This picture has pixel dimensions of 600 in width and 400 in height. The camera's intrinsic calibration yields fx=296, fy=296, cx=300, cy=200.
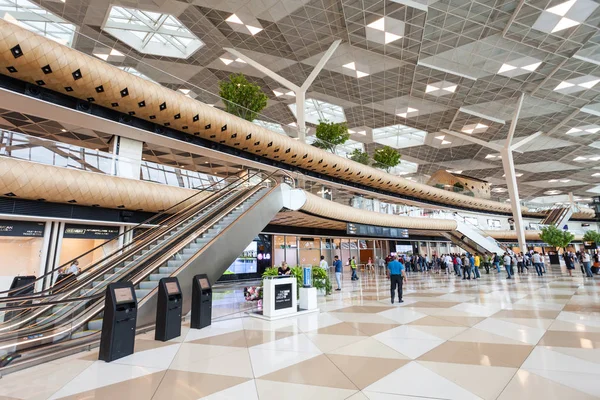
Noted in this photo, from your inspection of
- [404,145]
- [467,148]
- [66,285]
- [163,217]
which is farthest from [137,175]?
[467,148]

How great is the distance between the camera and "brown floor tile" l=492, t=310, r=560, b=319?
674cm

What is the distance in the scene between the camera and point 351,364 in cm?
393

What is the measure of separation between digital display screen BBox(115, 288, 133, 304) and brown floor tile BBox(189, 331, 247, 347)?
1.35m

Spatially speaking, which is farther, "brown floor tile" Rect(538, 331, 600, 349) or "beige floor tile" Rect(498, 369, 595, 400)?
"brown floor tile" Rect(538, 331, 600, 349)

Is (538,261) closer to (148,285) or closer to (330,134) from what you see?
(330,134)

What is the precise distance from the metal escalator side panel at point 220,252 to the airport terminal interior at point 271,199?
62mm

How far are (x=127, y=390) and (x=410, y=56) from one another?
21.0 m

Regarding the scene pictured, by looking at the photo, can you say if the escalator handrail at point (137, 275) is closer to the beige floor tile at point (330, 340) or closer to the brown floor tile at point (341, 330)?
the beige floor tile at point (330, 340)

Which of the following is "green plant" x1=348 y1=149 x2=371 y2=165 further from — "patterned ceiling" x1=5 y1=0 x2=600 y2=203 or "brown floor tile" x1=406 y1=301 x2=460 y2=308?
"brown floor tile" x1=406 y1=301 x2=460 y2=308

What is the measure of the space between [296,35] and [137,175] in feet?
41.2

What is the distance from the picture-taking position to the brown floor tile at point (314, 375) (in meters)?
3.35

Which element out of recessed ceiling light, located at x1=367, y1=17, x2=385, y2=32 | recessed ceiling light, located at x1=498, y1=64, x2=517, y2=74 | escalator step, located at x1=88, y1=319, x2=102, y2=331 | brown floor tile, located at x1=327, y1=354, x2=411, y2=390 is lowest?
brown floor tile, located at x1=327, y1=354, x2=411, y2=390

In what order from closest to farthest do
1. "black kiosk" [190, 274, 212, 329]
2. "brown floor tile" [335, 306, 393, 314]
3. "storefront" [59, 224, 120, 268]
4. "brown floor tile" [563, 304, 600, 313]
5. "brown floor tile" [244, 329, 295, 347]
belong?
"brown floor tile" [244, 329, 295, 347], "black kiosk" [190, 274, 212, 329], "brown floor tile" [563, 304, 600, 313], "brown floor tile" [335, 306, 393, 314], "storefront" [59, 224, 120, 268]

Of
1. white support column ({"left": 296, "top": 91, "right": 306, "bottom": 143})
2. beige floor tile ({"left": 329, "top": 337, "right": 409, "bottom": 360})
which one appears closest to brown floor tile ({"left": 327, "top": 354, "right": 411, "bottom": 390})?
beige floor tile ({"left": 329, "top": 337, "right": 409, "bottom": 360})
